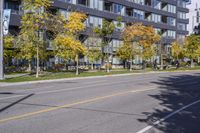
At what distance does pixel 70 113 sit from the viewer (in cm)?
1359

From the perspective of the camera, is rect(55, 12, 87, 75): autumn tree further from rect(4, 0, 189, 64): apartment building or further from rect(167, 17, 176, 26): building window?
rect(167, 17, 176, 26): building window

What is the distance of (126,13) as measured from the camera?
82.6 metres

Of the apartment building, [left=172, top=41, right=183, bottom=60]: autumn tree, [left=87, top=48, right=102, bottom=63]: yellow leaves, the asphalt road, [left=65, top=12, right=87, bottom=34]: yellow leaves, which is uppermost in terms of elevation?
the apartment building

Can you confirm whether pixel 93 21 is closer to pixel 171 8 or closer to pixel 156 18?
pixel 156 18

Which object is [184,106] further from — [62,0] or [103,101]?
[62,0]

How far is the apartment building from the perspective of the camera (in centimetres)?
6312

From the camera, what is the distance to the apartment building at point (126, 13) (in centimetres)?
6312

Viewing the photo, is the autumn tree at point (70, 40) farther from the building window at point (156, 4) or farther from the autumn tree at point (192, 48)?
the building window at point (156, 4)

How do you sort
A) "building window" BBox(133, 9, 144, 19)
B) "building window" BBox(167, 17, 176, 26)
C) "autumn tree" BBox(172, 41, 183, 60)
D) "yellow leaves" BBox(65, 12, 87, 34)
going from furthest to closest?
1. "building window" BBox(167, 17, 176, 26)
2. "autumn tree" BBox(172, 41, 183, 60)
3. "building window" BBox(133, 9, 144, 19)
4. "yellow leaves" BBox(65, 12, 87, 34)

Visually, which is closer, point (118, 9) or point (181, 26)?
point (118, 9)

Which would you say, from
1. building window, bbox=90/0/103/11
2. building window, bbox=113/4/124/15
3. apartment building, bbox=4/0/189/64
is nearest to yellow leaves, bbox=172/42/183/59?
apartment building, bbox=4/0/189/64

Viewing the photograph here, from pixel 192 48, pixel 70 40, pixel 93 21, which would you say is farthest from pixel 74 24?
pixel 192 48

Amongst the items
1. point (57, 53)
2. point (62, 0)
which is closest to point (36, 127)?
point (57, 53)

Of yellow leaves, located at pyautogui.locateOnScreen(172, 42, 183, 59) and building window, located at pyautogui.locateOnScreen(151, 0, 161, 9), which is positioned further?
building window, located at pyautogui.locateOnScreen(151, 0, 161, 9)
